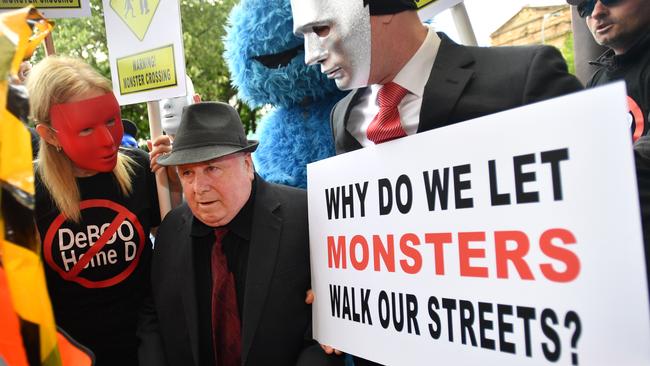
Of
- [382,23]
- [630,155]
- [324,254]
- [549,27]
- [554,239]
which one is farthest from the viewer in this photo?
[549,27]

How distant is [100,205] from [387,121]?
129cm

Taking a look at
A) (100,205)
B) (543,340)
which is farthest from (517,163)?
(100,205)

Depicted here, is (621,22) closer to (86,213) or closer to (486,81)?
(486,81)

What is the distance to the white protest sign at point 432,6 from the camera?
2.13m

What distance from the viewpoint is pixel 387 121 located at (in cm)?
192

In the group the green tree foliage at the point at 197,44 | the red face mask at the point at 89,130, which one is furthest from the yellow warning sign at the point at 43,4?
the green tree foliage at the point at 197,44

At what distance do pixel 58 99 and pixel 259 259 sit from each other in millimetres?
1020

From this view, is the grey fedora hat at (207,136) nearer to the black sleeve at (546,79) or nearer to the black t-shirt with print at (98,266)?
the black t-shirt with print at (98,266)

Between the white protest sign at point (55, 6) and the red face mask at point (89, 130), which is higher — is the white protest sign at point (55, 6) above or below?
above

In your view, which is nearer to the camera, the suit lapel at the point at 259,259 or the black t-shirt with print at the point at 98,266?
the suit lapel at the point at 259,259

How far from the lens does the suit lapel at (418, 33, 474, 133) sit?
70.5 inches

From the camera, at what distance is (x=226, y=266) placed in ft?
7.55

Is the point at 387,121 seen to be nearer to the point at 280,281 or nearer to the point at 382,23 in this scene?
the point at 382,23

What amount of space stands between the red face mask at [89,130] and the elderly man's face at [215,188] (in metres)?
0.33
